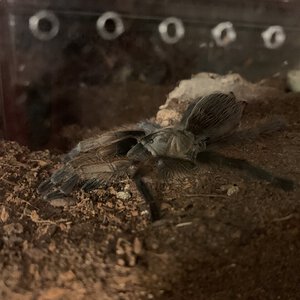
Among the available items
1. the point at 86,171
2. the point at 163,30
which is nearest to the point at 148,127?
the point at 86,171

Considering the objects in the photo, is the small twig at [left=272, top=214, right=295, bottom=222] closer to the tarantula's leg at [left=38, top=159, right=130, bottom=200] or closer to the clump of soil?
the clump of soil

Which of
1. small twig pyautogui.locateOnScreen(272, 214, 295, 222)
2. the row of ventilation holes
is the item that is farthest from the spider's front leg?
the row of ventilation holes

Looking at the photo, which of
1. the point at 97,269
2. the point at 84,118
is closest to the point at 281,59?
the point at 84,118

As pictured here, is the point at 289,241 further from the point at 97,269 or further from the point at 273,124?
the point at 273,124

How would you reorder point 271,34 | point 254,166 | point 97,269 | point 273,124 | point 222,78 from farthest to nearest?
point 271,34, point 222,78, point 273,124, point 254,166, point 97,269

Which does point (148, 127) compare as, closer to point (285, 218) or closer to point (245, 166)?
point (245, 166)

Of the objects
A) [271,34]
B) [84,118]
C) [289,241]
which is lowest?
[289,241]
